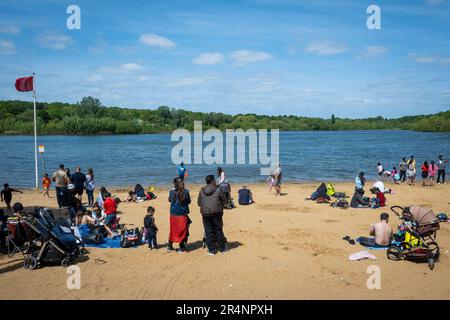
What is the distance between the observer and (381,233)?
955 centimetres

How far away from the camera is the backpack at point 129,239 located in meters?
9.93

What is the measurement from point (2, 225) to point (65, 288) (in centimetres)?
321

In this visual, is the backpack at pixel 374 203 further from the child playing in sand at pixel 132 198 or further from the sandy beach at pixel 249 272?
the child playing in sand at pixel 132 198

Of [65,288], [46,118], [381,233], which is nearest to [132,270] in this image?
[65,288]

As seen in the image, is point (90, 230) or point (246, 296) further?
point (90, 230)

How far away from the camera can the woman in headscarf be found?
923cm

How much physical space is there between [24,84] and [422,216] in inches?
729

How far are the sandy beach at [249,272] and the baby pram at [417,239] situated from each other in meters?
0.20

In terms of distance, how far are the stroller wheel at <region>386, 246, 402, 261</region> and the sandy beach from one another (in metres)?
0.15

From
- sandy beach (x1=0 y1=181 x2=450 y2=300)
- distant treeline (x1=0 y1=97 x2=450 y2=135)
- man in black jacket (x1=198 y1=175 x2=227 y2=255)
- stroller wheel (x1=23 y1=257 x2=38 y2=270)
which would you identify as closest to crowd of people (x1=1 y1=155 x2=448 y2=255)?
man in black jacket (x1=198 y1=175 x2=227 y2=255)

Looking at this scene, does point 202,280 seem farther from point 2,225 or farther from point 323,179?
point 323,179

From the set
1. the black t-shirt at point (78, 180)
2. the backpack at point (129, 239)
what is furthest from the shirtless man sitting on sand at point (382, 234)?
the black t-shirt at point (78, 180)

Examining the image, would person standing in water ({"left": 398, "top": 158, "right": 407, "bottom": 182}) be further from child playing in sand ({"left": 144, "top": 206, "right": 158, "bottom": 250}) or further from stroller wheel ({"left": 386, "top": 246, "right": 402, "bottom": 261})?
child playing in sand ({"left": 144, "top": 206, "right": 158, "bottom": 250})

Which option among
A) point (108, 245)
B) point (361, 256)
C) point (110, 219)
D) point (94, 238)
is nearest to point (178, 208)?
point (108, 245)
